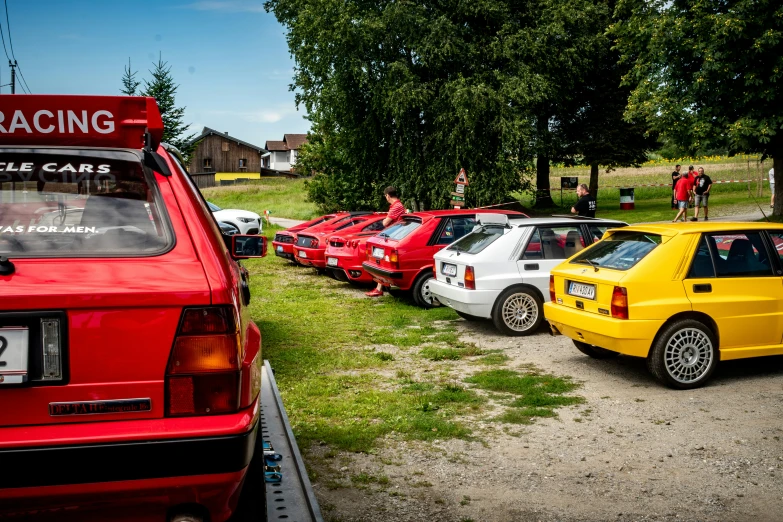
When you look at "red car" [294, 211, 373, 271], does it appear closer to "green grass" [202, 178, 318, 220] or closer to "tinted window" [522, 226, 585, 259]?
"tinted window" [522, 226, 585, 259]

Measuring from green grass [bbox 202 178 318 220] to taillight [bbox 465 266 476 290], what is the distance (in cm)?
3187

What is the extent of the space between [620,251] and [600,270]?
0.33 m

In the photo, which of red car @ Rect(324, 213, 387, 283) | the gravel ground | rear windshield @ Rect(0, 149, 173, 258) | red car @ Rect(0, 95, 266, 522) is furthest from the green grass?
red car @ Rect(0, 95, 266, 522)

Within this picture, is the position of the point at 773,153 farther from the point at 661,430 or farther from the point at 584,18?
the point at 661,430

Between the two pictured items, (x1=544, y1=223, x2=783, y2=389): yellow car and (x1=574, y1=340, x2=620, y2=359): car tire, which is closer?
(x1=544, y1=223, x2=783, y2=389): yellow car

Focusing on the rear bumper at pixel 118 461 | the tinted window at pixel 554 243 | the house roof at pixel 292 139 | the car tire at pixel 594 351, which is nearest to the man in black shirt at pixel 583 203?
the tinted window at pixel 554 243

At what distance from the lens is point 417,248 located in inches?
482

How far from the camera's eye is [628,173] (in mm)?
59094

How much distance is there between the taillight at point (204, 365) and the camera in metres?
2.58

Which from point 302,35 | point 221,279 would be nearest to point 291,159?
point 302,35

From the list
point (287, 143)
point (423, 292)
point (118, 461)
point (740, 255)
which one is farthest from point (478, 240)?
point (287, 143)

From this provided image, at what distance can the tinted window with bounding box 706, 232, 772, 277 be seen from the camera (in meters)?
7.29

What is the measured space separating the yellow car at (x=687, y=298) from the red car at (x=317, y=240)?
10.4m

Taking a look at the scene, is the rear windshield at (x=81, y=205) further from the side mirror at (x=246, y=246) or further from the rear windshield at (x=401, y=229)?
the rear windshield at (x=401, y=229)
